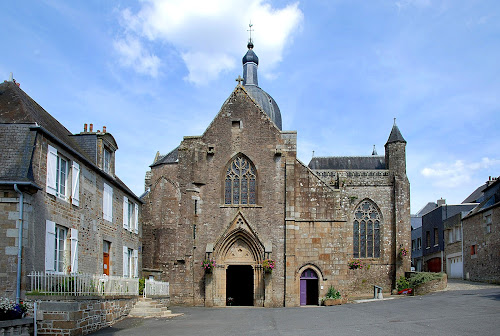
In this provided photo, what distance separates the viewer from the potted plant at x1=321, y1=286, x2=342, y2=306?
2364 centimetres

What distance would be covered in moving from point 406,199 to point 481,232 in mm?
4595

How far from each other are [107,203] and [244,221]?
7.29m

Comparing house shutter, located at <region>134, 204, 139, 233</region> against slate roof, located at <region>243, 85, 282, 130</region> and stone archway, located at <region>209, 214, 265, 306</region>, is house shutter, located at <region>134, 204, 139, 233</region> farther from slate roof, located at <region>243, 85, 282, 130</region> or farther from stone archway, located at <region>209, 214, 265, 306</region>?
slate roof, located at <region>243, 85, 282, 130</region>

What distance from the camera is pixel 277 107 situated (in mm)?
44000

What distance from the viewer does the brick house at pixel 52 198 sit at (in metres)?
12.9

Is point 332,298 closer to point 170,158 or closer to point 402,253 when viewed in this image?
point 402,253

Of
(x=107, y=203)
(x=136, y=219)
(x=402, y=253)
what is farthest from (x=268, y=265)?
(x=402, y=253)

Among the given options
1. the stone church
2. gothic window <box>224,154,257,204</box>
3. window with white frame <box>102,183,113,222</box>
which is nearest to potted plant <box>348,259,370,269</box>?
the stone church

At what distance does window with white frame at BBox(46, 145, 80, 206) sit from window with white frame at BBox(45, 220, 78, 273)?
2.99 ft

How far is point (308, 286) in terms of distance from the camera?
968 inches

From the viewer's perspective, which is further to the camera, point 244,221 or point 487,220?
point 487,220

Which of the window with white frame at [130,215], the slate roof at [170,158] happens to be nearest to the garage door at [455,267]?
the slate roof at [170,158]

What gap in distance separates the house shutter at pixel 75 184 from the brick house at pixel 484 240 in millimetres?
21751

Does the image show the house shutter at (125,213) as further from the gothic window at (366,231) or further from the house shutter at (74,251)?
the gothic window at (366,231)
